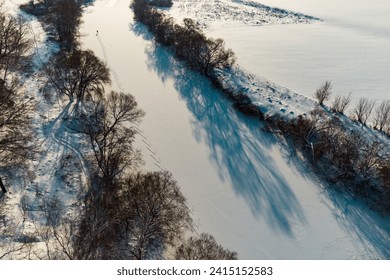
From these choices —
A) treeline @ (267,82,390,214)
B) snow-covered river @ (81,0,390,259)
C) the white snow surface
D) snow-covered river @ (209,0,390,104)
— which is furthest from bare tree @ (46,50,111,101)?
snow-covered river @ (209,0,390,104)

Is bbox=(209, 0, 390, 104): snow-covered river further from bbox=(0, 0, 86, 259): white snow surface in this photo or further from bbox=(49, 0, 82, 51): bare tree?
bbox=(0, 0, 86, 259): white snow surface

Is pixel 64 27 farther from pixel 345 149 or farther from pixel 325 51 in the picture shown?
pixel 345 149

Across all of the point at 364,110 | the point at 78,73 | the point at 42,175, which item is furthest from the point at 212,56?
the point at 42,175

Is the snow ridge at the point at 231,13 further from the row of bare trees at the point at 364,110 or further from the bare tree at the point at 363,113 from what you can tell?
the bare tree at the point at 363,113

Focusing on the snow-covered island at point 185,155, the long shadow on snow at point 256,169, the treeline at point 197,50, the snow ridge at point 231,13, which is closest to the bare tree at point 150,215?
the snow-covered island at point 185,155
